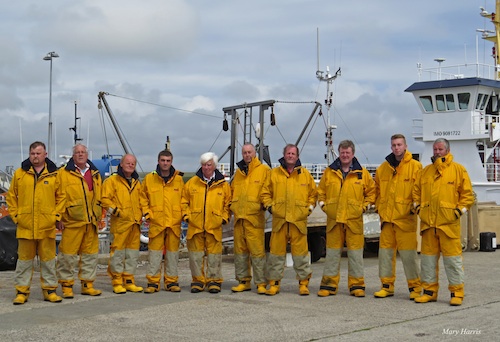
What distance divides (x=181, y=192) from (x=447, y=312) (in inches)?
141

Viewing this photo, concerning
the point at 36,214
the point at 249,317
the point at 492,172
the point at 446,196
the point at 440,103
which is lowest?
the point at 249,317

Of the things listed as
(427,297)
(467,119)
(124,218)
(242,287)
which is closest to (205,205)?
(124,218)

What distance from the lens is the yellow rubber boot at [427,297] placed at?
335 inches

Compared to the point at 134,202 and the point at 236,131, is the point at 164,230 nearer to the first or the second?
the point at 134,202

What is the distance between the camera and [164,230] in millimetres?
9406

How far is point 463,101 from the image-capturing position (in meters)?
23.8

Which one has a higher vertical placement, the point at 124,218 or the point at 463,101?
the point at 463,101

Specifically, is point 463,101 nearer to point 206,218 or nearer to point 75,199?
point 206,218

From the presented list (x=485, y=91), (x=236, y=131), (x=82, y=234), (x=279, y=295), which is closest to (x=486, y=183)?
(x=485, y=91)

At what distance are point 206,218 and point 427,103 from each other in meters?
16.8

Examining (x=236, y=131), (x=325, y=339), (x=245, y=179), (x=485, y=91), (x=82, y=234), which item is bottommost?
(x=325, y=339)

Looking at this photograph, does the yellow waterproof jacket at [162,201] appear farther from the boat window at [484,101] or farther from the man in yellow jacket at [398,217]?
the boat window at [484,101]

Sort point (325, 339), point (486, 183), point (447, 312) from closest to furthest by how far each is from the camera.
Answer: point (325, 339) < point (447, 312) < point (486, 183)

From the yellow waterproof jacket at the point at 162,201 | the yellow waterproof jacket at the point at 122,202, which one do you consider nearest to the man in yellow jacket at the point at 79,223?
the yellow waterproof jacket at the point at 122,202
